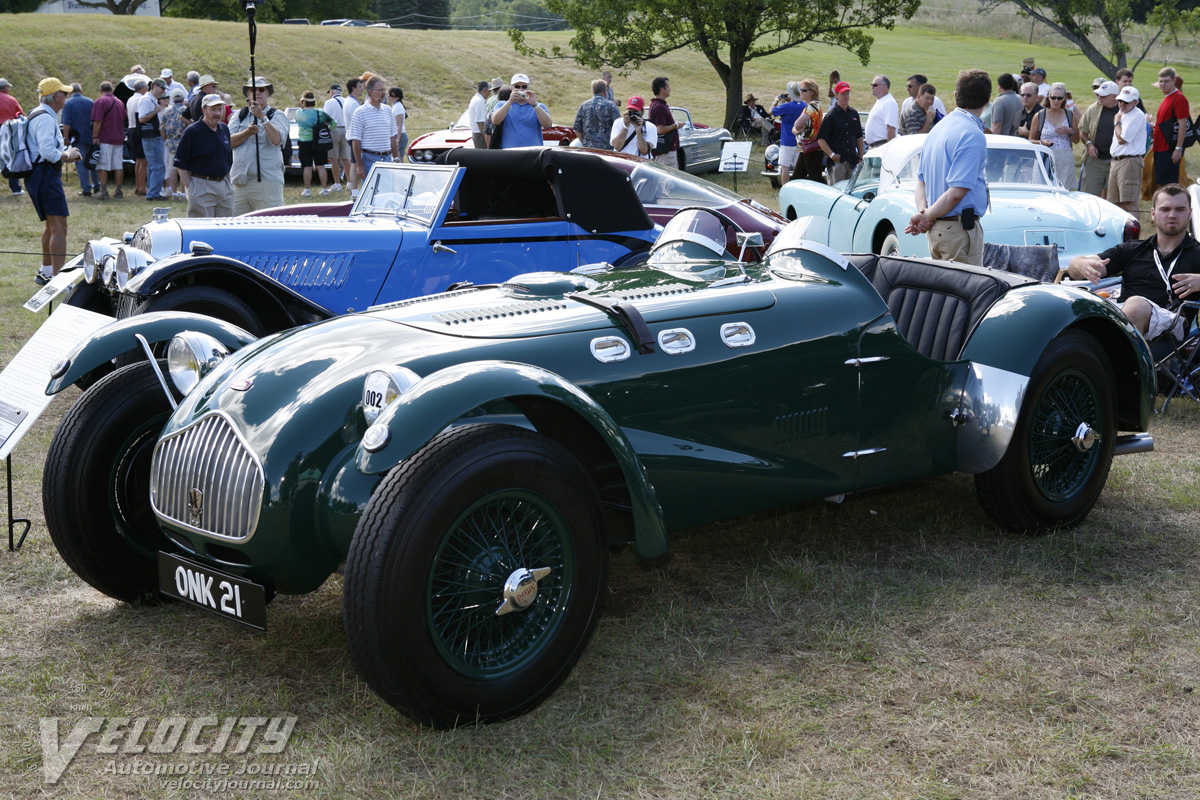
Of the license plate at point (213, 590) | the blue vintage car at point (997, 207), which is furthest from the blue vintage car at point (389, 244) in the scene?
the license plate at point (213, 590)

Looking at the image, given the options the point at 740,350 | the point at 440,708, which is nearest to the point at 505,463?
the point at 440,708

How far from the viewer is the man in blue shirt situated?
20.5ft

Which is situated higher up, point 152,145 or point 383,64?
point 383,64

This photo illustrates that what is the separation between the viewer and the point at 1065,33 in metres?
27.7

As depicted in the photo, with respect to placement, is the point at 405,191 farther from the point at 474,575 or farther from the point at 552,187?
the point at 474,575

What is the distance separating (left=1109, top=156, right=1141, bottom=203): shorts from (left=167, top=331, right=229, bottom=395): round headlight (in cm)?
1162

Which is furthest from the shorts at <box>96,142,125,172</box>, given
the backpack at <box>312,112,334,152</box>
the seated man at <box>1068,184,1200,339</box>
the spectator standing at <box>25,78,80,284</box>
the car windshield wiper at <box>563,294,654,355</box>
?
the car windshield wiper at <box>563,294,654,355</box>

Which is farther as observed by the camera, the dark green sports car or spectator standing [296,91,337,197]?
spectator standing [296,91,337,197]

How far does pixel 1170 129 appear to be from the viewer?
13.7 meters

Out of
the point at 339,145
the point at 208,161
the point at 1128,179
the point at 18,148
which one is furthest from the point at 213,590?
the point at 339,145

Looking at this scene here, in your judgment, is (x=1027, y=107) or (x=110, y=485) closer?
(x=110, y=485)

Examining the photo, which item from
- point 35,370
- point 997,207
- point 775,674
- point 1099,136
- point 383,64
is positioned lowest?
point 775,674

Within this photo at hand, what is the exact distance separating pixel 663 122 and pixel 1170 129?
642cm

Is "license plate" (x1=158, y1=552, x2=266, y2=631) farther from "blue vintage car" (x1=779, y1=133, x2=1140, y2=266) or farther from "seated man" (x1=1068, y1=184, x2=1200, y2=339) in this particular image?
"blue vintage car" (x1=779, y1=133, x2=1140, y2=266)
